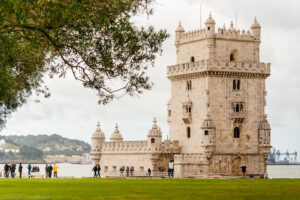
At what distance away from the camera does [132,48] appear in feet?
125

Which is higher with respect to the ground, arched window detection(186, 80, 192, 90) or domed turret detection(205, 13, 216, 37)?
domed turret detection(205, 13, 216, 37)

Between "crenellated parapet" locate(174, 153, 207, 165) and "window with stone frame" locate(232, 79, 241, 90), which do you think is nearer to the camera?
"crenellated parapet" locate(174, 153, 207, 165)

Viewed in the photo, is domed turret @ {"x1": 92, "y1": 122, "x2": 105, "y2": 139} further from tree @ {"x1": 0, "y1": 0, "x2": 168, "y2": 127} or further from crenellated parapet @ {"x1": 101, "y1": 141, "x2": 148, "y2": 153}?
tree @ {"x1": 0, "y1": 0, "x2": 168, "y2": 127}

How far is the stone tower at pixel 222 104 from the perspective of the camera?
8631 cm

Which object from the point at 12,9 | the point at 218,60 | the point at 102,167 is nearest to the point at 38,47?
the point at 12,9

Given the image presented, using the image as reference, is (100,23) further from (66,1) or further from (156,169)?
(156,169)

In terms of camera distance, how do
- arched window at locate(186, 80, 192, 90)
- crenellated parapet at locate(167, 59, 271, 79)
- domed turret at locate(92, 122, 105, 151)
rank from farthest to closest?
domed turret at locate(92, 122, 105, 151) → arched window at locate(186, 80, 192, 90) → crenellated parapet at locate(167, 59, 271, 79)

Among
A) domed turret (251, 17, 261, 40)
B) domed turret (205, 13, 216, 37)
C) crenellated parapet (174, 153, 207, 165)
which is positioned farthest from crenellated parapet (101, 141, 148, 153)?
domed turret (251, 17, 261, 40)

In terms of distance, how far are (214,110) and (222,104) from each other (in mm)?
1203

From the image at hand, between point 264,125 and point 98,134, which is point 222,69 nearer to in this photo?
point 264,125

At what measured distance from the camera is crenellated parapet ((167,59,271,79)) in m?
87.2

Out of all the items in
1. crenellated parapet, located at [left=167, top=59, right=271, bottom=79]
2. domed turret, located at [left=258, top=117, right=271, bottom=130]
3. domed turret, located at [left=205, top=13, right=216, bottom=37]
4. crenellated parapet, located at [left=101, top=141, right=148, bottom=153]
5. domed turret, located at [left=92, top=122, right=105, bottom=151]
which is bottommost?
crenellated parapet, located at [left=101, top=141, right=148, bottom=153]

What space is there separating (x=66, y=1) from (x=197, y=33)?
57.3 meters

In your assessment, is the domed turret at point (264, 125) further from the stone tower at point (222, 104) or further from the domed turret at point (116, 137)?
the domed turret at point (116, 137)
